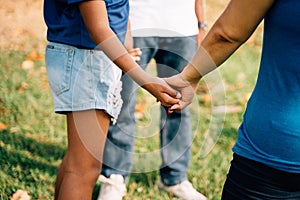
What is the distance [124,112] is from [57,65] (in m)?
0.89

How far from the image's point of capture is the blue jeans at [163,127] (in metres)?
3.23

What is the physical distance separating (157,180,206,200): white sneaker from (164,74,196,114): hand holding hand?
40.0 inches

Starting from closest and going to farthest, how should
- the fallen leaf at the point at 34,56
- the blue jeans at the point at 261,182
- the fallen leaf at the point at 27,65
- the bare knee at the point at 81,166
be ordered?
the blue jeans at the point at 261,182 → the bare knee at the point at 81,166 → the fallen leaf at the point at 27,65 → the fallen leaf at the point at 34,56

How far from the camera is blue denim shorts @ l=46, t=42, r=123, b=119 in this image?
8.02 feet

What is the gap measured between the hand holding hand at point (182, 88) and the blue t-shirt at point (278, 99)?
41cm

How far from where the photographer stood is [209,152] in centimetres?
402

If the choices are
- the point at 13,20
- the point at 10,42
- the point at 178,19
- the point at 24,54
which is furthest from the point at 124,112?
the point at 13,20

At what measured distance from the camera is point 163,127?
3.53 m

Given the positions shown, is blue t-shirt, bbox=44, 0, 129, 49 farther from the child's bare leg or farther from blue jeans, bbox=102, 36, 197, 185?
blue jeans, bbox=102, 36, 197, 185

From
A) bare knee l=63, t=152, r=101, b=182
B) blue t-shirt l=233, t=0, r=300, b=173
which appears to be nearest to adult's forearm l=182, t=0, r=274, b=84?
blue t-shirt l=233, t=0, r=300, b=173

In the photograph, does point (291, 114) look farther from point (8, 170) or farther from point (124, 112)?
point (8, 170)

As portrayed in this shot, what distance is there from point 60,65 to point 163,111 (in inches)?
49.4

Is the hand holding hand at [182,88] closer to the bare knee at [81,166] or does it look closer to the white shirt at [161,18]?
the bare knee at [81,166]

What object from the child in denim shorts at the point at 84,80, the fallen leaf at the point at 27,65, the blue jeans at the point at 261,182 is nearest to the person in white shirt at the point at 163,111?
the child in denim shorts at the point at 84,80
